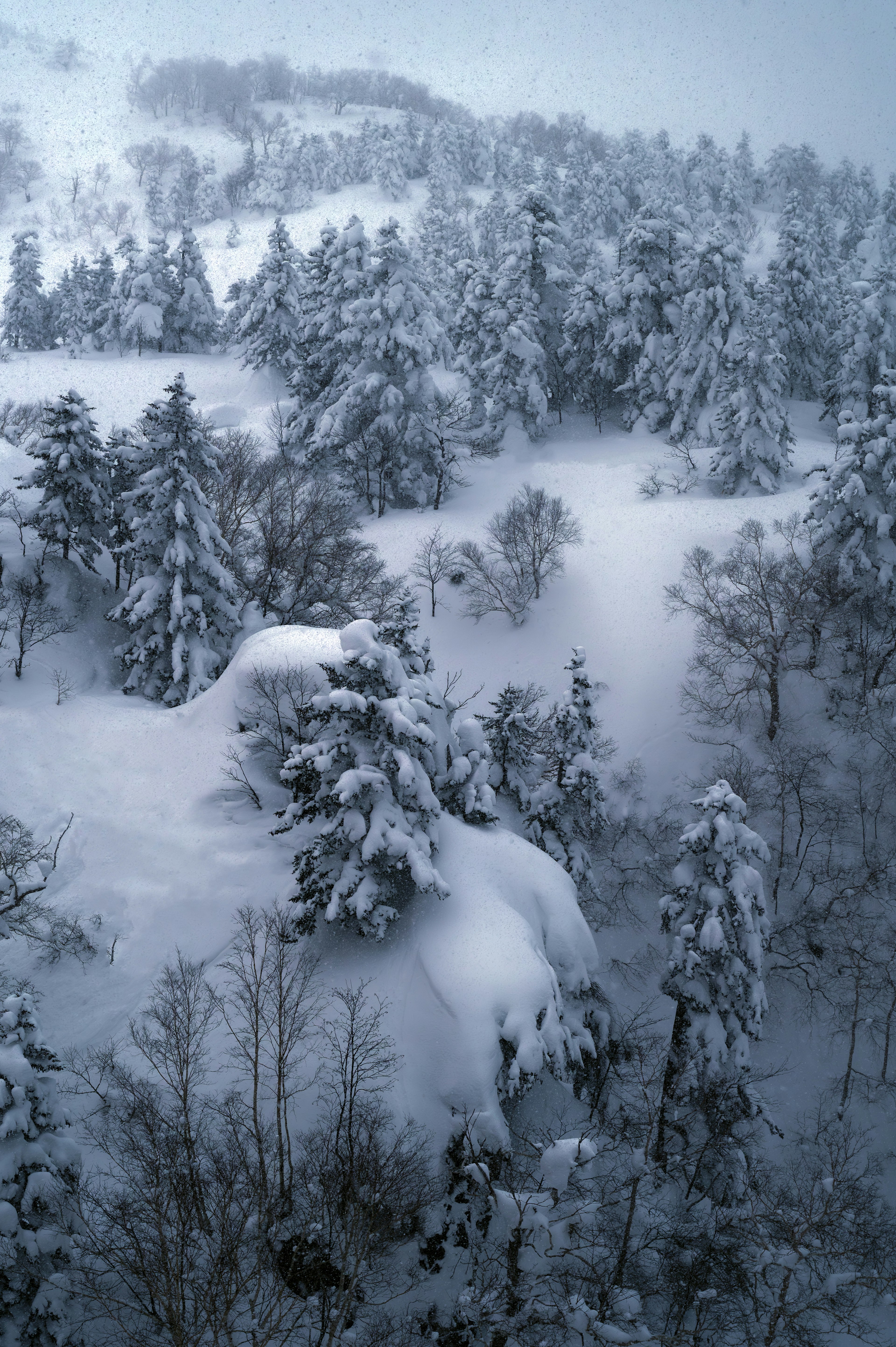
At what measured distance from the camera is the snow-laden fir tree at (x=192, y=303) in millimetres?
56781

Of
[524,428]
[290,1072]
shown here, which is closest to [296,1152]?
[290,1072]

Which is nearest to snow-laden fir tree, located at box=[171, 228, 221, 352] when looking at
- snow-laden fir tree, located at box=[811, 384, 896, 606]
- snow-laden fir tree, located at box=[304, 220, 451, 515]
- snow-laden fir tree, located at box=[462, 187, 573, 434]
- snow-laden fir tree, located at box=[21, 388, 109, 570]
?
snow-laden fir tree, located at box=[304, 220, 451, 515]

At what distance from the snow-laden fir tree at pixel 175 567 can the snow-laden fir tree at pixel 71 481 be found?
335 cm

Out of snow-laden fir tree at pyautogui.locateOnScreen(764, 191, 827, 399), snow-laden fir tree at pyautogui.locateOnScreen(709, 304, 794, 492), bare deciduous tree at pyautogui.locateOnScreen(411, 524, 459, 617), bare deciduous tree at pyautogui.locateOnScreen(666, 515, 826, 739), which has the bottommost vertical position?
bare deciduous tree at pyautogui.locateOnScreen(666, 515, 826, 739)

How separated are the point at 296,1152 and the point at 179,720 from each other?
1265 cm

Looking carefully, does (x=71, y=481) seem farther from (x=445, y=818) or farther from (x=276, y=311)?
(x=276, y=311)

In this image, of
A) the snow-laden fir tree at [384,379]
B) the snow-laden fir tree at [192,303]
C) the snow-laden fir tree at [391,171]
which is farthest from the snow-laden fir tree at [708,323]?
the snow-laden fir tree at [391,171]

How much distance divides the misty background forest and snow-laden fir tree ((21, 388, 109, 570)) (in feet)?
0.49

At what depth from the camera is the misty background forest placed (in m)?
14.1

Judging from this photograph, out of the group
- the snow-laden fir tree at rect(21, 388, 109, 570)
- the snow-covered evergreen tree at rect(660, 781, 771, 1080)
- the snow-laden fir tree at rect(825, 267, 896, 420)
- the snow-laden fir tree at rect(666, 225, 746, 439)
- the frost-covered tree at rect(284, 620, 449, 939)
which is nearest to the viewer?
the frost-covered tree at rect(284, 620, 449, 939)

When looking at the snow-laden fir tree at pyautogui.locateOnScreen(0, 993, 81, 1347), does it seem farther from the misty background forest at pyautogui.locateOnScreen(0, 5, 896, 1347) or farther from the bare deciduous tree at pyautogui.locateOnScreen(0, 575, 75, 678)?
the bare deciduous tree at pyautogui.locateOnScreen(0, 575, 75, 678)

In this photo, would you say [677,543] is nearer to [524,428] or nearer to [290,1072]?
[524,428]

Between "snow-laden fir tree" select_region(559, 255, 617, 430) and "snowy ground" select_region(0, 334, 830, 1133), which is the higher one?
"snow-laden fir tree" select_region(559, 255, 617, 430)

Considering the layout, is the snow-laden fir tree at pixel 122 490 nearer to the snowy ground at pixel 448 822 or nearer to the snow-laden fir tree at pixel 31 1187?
the snowy ground at pixel 448 822
